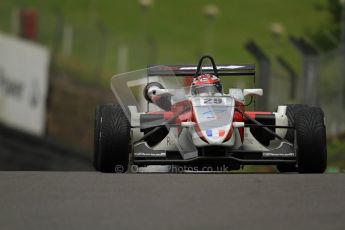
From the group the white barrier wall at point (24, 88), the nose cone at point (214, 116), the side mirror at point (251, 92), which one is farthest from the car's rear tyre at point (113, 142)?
the white barrier wall at point (24, 88)

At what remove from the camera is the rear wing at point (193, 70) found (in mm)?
15625

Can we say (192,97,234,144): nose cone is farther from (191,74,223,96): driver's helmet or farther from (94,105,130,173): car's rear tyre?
(94,105,130,173): car's rear tyre

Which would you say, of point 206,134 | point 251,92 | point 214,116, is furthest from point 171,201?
point 251,92

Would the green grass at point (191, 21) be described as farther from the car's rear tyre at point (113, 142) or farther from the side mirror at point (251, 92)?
the car's rear tyre at point (113, 142)

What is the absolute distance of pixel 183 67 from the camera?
618 inches

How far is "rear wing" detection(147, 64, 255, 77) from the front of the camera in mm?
15625

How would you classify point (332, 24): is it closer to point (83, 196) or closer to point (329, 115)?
point (329, 115)

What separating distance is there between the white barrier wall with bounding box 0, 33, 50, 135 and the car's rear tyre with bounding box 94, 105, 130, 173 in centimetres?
1754

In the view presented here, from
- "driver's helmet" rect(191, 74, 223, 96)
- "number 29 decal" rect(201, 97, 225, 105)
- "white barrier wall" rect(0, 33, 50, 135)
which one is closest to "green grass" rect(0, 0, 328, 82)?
"white barrier wall" rect(0, 33, 50, 135)

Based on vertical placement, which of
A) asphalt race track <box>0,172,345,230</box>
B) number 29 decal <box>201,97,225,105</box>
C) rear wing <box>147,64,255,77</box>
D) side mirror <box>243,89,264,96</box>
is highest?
rear wing <box>147,64,255,77</box>

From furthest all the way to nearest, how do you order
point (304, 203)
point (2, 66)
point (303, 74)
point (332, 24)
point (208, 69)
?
point (332, 24) → point (2, 66) → point (303, 74) → point (208, 69) → point (304, 203)

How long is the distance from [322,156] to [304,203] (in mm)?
4693

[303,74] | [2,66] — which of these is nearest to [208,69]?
[303,74]

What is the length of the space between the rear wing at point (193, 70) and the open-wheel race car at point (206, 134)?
0.35 meters
